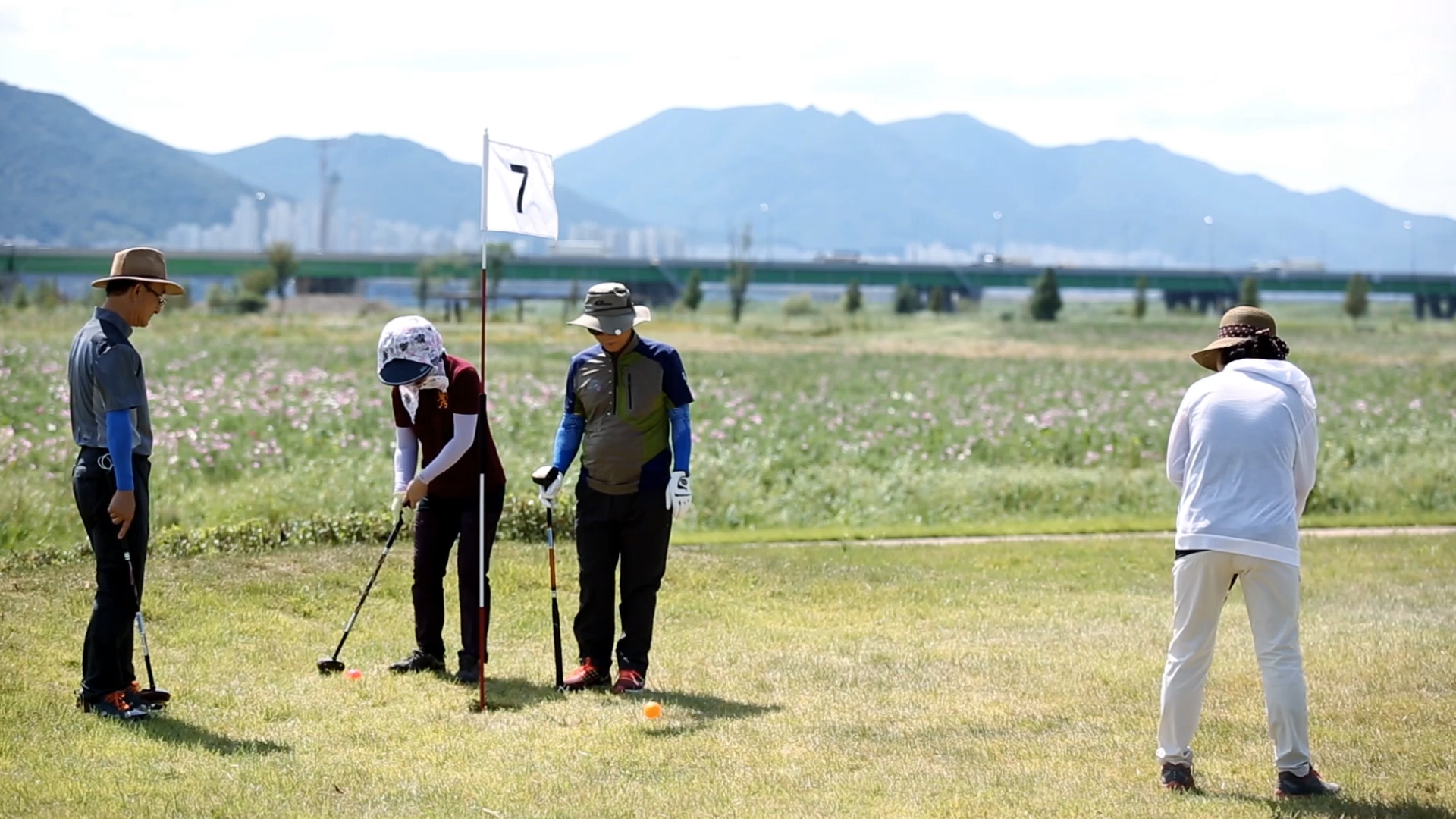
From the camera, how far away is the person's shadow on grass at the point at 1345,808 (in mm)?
6801

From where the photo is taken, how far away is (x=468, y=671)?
9750mm

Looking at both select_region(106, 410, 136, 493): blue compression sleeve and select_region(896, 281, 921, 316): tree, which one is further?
select_region(896, 281, 921, 316): tree

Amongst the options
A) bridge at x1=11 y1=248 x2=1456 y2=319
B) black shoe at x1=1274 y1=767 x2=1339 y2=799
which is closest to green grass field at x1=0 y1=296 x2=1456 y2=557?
black shoe at x1=1274 y1=767 x2=1339 y2=799

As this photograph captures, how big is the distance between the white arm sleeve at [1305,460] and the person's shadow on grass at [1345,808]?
1.22 meters

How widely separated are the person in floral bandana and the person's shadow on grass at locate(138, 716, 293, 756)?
1495 millimetres

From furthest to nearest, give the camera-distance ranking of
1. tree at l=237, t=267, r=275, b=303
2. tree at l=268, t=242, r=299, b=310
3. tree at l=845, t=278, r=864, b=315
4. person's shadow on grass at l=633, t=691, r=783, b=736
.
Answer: tree at l=845, t=278, r=864, b=315
tree at l=237, t=267, r=275, b=303
tree at l=268, t=242, r=299, b=310
person's shadow on grass at l=633, t=691, r=783, b=736

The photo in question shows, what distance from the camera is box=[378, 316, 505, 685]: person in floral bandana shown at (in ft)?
30.4

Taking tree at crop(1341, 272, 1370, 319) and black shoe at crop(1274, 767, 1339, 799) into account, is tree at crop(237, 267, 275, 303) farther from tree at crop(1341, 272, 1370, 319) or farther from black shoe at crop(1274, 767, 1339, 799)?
black shoe at crop(1274, 767, 1339, 799)

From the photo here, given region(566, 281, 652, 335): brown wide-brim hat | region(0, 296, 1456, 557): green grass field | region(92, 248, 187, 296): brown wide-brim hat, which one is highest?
region(92, 248, 187, 296): brown wide-brim hat

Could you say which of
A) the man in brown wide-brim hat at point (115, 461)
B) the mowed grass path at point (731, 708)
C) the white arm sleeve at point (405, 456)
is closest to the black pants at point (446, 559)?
the white arm sleeve at point (405, 456)

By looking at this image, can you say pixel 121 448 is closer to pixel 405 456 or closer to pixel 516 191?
pixel 405 456

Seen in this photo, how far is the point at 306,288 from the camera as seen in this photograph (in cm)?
13662

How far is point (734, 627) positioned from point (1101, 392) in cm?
2547

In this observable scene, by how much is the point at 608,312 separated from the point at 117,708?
130 inches
